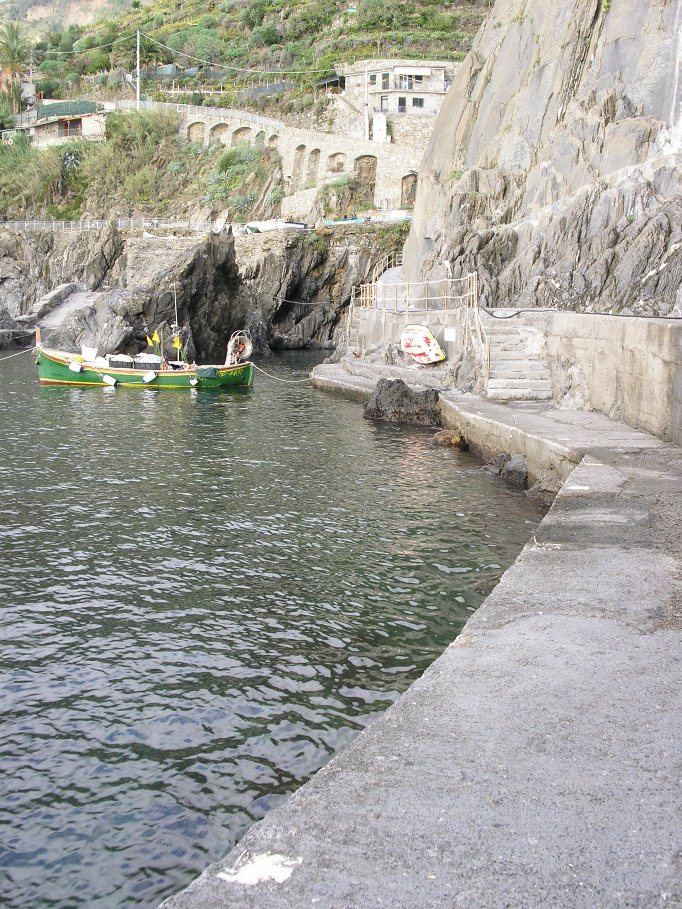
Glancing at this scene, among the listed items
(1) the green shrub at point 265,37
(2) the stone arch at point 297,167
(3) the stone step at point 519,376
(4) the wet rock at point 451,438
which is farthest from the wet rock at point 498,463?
(1) the green shrub at point 265,37

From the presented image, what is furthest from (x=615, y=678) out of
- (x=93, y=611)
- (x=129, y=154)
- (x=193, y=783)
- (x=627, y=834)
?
(x=129, y=154)

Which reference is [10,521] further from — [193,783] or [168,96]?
[168,96]

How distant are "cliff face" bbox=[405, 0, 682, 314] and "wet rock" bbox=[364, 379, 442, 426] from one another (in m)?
8.08

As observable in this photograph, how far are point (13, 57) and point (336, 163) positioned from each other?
178 feet

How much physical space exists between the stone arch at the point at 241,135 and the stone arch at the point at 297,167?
10.2m

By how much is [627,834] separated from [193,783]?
3862 mm

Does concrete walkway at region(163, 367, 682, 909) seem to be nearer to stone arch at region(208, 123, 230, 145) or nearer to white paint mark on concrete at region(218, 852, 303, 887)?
white paint mark on concrete at region(218, 852, 303, 887)

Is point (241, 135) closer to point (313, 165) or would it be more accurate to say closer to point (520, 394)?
point (313, 165)

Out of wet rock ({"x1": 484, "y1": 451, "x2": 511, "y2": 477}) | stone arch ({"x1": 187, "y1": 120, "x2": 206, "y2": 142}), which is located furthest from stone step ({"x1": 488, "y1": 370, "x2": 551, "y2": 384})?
stone arch ({"x1": 187, "y1": 120, "x2": 206, "y2": 142})

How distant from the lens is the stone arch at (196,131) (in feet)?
290

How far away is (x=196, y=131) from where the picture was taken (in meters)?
88.8

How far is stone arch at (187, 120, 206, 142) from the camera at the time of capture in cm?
8838

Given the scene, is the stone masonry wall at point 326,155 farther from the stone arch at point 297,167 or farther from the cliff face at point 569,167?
the cliff face at point 569,167

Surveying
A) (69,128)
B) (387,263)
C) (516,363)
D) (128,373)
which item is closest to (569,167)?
(516,363)
